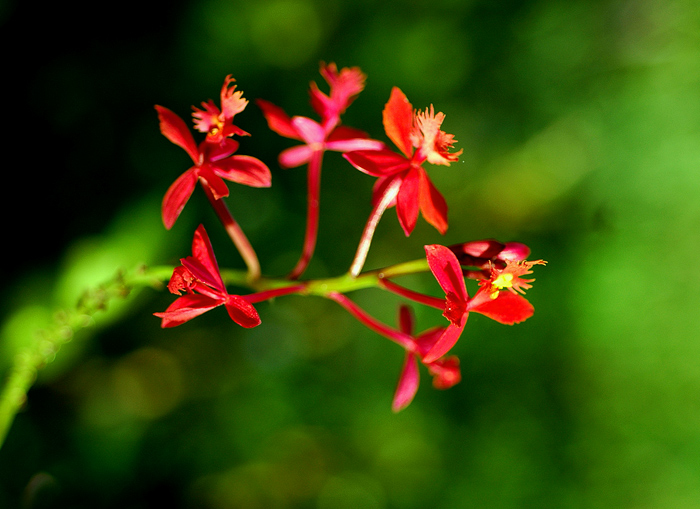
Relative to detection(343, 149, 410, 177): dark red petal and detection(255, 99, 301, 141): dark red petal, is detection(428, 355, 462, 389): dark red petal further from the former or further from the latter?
detection(255, 99, 301, 141): dark red petal

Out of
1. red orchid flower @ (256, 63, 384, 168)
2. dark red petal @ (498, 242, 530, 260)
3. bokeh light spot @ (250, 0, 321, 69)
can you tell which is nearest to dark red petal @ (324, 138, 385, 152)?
red orchid flower @ (256, 63, 384, 168)

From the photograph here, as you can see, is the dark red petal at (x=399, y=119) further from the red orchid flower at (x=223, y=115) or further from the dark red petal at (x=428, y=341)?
the dark red petal at (x=428, y=341)

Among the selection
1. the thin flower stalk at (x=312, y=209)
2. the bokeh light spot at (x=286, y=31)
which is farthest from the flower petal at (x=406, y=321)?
the bokeh light spot at (x=286, y=31)

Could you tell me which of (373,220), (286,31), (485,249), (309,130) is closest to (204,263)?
(373,220)

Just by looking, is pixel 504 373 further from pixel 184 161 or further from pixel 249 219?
pixel 184 161

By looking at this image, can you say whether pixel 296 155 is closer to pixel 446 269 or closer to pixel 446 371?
pixel 446 269
